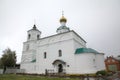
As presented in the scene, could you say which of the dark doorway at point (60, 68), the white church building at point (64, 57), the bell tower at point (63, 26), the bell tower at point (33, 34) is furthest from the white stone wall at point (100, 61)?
the bell tower at point (33, 34)

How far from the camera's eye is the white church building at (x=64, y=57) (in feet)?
80.0

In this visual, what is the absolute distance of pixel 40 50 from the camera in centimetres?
3161

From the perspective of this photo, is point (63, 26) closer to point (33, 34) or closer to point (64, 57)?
point (33, 34)

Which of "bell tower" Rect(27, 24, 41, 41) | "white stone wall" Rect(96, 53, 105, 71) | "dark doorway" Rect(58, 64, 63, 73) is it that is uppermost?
"bell tower" Rect(27, 24, 41, 41)

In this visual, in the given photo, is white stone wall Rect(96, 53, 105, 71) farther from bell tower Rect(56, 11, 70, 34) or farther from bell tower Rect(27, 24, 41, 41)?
bell tower Rect(27, 24, 41, 41)

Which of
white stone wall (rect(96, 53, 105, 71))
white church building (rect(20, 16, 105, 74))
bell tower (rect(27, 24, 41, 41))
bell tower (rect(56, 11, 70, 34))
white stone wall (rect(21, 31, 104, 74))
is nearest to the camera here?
white stone wall (rect(21, 31, 104, 74))

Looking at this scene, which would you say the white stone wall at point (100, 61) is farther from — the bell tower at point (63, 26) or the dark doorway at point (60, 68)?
the bell tower at point (63, 26)

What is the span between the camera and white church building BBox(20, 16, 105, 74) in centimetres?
2438

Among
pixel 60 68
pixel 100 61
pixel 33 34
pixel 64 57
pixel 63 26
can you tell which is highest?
pixel 63 26

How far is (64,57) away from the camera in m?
26.8

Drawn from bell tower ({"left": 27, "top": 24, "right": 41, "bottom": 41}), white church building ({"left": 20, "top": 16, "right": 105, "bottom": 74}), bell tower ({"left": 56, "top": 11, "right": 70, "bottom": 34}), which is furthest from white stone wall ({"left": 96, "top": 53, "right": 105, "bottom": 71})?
bell tower ({"left": 27, "top": 24, "right": 41, "bottom": 41})

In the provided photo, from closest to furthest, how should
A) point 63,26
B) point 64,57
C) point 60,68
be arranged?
1. point 64,57
2. point 60,68
3. point 63,26

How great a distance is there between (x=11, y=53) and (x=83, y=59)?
2480 centimetres

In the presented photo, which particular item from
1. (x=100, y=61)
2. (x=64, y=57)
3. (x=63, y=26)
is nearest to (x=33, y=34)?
(x=63, y=26)
